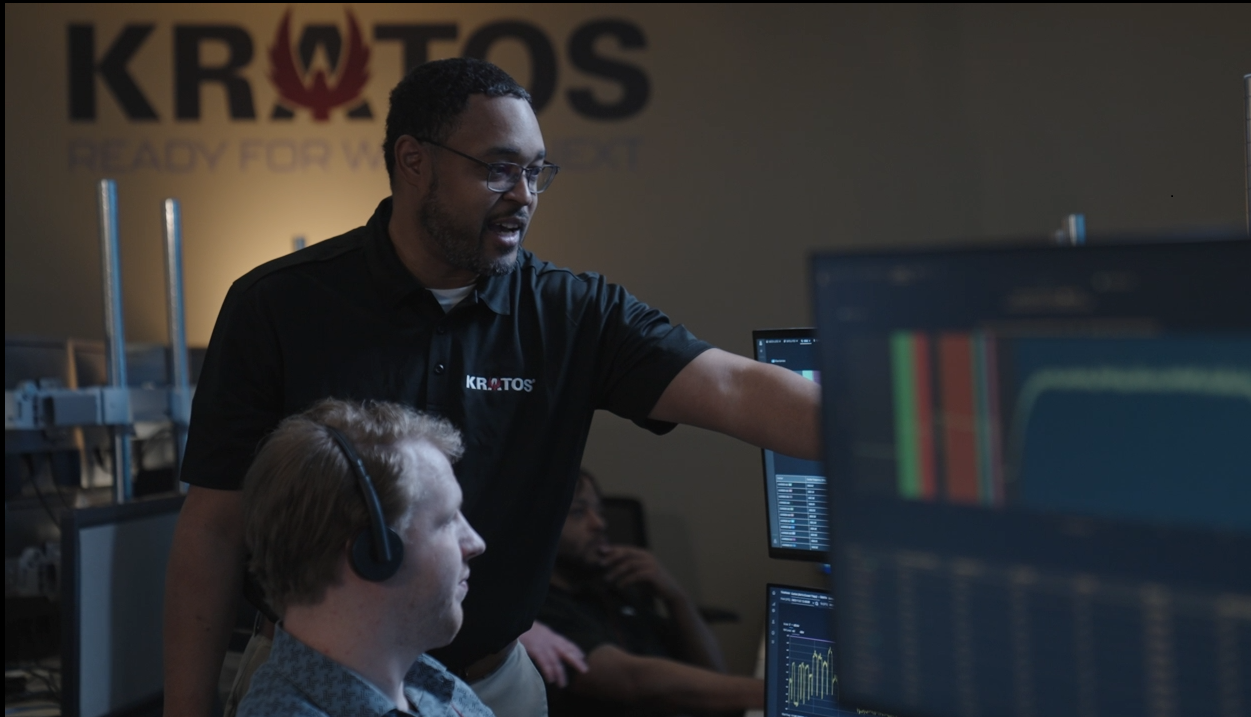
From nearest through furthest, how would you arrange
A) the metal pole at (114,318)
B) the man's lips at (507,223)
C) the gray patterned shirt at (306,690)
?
the gray patterned shirt at (306,690) < the man's lips at (507,223) < the metal pole at (114,318)

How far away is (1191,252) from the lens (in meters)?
0.60

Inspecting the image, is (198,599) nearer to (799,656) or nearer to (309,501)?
(309,501)

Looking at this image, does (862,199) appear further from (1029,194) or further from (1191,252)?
(1191,252)

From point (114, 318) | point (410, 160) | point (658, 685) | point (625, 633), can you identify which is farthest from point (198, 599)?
point (625, 633)

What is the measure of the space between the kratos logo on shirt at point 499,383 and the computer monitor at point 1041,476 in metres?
0.84

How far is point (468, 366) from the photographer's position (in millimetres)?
1475

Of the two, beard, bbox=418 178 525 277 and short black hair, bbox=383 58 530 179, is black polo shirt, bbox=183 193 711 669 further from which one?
short black hair, bbox=383 58 530 179

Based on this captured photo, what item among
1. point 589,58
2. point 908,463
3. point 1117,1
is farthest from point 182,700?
point 1117,1

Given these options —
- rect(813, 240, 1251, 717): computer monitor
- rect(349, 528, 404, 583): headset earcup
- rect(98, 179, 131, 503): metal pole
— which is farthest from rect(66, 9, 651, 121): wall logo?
rect(813, 240, 1251, 717): computer monitor

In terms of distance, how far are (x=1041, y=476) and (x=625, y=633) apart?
8.72ft

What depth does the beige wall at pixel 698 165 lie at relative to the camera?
4191mm

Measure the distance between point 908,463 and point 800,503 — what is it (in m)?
0.72

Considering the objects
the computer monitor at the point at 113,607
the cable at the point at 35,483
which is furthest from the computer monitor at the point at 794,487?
the cable at the point at 35,483

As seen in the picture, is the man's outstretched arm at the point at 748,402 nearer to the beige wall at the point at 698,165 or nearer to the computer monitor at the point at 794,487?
the computer monitor at the point at 794,487
